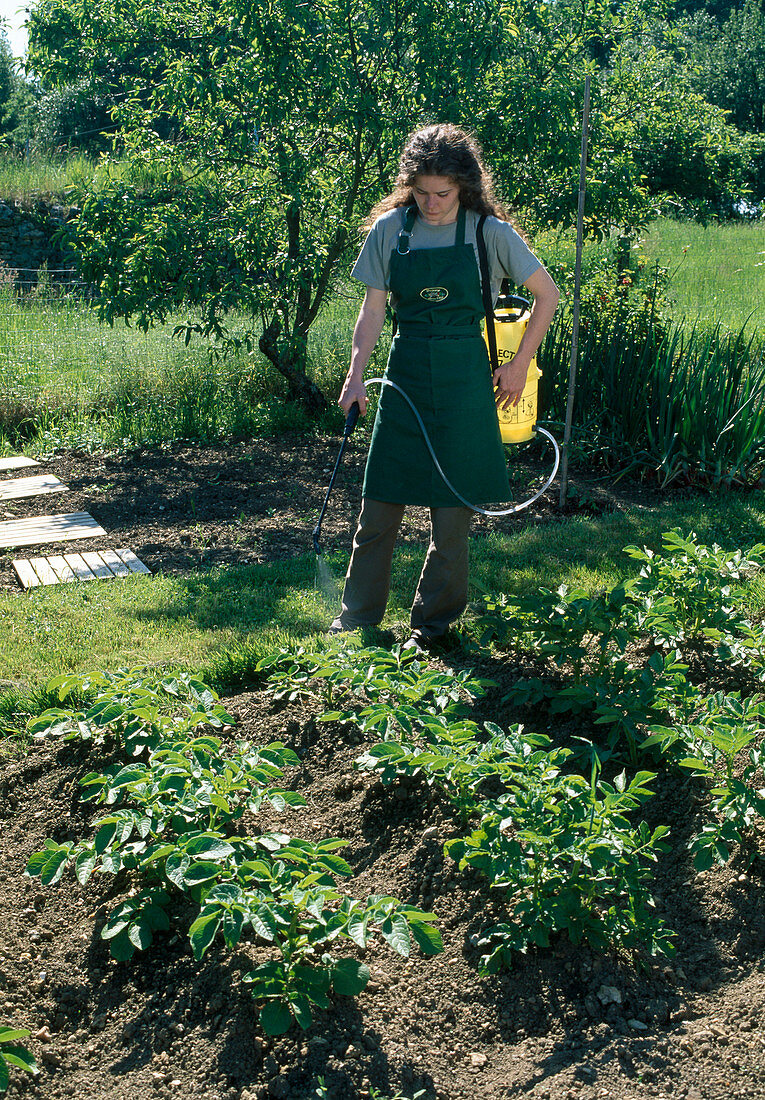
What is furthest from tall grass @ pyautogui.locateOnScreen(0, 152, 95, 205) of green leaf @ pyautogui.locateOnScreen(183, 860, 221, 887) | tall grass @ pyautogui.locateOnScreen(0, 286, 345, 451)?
green leaf @ pyautogui.locateOnScreen(183, 860, 221, 887)

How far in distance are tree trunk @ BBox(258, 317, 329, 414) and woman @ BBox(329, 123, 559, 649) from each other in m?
3.60

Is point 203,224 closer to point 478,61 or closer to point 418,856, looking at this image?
point 478,61

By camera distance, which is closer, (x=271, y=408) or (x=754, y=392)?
(x=754, y=392)

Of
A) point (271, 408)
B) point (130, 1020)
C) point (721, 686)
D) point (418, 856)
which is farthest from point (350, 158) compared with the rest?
point (130, 1020)

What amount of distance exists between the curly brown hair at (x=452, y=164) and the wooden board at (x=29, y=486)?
3810mm

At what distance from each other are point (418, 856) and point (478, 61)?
606 centimetres

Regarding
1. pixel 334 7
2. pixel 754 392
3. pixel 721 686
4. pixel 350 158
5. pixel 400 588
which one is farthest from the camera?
pixel 350 158

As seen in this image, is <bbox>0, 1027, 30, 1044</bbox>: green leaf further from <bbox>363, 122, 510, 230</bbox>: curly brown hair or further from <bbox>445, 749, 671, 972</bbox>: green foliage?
<bbox>363, 122, 510, 230</bbox>: curly brown hair

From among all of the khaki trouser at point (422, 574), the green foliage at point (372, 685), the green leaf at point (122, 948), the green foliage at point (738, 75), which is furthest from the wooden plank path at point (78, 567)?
the green foliage at point (738, 75)

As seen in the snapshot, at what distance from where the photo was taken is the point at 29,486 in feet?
21.6

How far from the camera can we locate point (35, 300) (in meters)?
10.2

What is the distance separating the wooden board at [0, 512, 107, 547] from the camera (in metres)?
5.61

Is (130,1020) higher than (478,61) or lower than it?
lower

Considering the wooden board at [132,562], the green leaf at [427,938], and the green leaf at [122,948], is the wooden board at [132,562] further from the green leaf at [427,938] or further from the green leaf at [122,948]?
the green leaf at [427,938]
